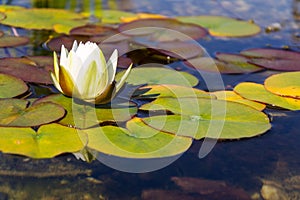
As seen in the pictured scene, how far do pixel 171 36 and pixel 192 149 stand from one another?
1281mm

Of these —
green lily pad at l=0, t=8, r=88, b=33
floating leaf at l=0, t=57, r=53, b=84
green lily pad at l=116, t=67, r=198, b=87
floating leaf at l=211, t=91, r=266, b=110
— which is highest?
floating leaf at l=211, t=91, r=266, b=110

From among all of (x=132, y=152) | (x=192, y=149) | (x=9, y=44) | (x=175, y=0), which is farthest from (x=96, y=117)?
(x=175, y=0)

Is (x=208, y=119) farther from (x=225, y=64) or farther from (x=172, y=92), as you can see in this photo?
(x=225, y=64)

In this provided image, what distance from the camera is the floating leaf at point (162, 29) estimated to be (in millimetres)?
2605

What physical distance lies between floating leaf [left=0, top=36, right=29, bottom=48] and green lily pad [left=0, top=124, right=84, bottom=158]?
A: 3.12ft

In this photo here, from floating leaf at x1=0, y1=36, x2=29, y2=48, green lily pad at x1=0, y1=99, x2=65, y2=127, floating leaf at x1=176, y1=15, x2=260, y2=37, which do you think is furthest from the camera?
floating leaf at x1=176, y1=15, x2=260, y2=37

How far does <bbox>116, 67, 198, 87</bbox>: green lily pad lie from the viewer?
194 cm

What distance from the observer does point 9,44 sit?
89.8 inches

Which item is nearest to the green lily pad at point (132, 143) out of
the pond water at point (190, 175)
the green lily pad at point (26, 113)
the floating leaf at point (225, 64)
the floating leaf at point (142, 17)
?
the pond water at point (190, 175)

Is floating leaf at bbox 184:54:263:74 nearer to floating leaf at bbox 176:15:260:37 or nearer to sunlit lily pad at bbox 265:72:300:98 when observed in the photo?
sunlit lily pad at bbox 265:72:300:98

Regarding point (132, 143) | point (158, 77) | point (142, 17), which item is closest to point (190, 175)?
point (132, 143)

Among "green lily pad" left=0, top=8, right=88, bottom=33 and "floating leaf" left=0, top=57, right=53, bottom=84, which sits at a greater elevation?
"floating leaf" left=0, top=57, right=53, bottom=84

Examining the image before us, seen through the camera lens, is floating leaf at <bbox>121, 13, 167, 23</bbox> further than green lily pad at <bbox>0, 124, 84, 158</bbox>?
Yes

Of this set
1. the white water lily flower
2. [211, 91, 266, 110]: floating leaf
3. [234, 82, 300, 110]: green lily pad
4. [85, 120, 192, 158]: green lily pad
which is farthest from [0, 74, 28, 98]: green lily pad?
[234, 82, 300, 110]: green lily pad
